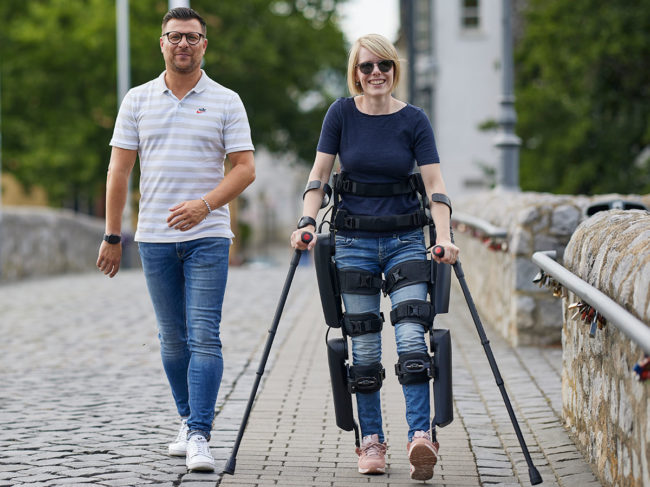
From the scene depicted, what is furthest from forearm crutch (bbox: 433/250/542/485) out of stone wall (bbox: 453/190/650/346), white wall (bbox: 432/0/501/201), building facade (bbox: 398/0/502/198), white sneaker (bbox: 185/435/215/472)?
white wall (bbox: 432/0/501/201)

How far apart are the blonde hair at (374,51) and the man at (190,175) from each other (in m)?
0.52

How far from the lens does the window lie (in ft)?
115

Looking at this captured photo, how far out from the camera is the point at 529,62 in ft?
71.9

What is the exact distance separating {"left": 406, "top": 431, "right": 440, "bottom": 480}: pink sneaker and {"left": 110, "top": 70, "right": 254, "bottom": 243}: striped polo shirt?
1.23 m

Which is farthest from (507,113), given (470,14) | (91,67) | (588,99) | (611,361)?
(470,14)

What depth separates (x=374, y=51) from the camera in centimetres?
489

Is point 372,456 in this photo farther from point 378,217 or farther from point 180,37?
point 180,37

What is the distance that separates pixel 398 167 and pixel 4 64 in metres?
30.4

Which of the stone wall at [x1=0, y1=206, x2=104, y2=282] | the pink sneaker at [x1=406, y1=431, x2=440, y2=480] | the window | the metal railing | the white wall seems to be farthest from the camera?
the window

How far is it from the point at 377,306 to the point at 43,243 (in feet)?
56.8

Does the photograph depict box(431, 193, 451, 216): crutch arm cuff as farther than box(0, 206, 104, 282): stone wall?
No

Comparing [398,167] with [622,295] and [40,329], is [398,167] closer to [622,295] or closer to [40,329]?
[622,295]

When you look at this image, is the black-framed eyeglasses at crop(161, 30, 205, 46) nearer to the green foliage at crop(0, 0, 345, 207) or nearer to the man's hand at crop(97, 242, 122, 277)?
the man's hand at crop(97, 242, 122, 277)

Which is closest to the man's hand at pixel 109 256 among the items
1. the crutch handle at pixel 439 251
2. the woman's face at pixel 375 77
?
the woman's face at pixel 375 77
